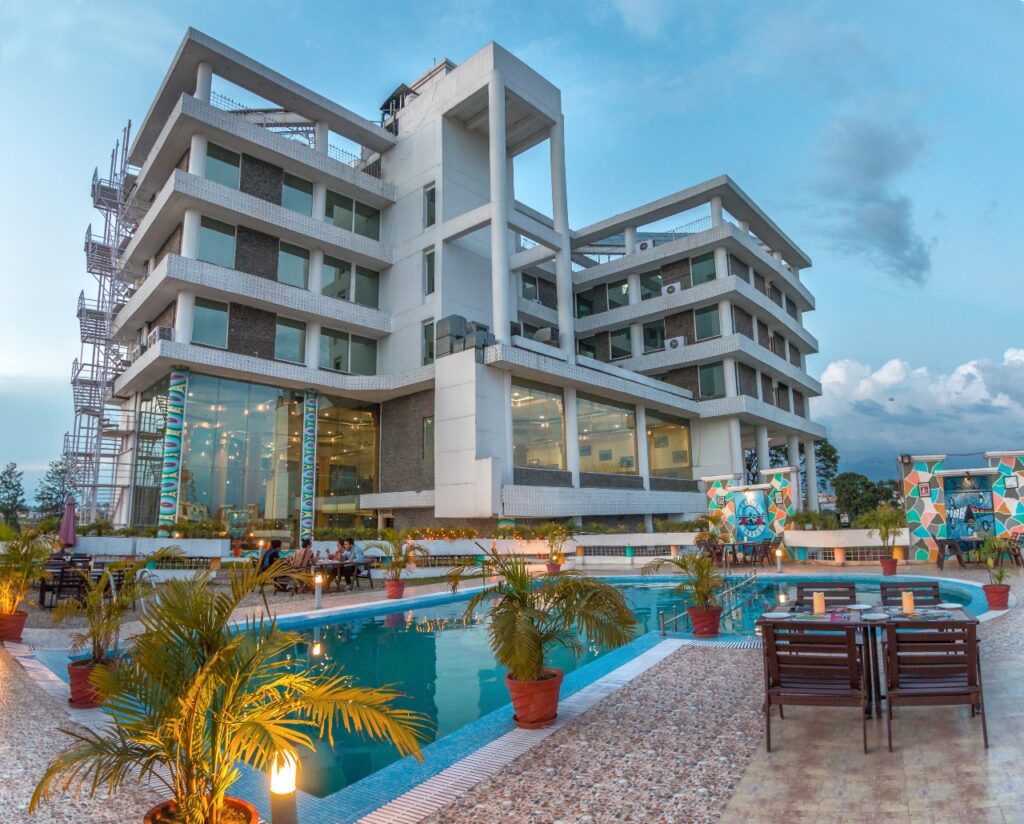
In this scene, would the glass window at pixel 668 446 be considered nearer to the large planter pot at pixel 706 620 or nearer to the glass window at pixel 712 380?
the glass window at pixel 712 380

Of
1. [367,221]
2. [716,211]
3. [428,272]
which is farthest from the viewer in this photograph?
[716,211]

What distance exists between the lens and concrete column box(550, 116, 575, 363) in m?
29.2

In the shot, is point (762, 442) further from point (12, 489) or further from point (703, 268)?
point (12, 489)

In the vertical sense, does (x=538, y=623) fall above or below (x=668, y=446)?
below

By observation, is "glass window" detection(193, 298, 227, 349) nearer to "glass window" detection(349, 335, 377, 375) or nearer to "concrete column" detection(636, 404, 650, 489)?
"glass window" detection(349, 335, 377, 375)

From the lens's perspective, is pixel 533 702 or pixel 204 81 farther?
pixel 204 81

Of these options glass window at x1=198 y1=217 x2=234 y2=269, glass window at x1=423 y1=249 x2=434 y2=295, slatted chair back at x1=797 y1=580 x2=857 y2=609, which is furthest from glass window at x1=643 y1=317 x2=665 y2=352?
slatted chair back at x1=797 y1=580 x2=857 y2=609

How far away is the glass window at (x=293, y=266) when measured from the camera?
2702 cm

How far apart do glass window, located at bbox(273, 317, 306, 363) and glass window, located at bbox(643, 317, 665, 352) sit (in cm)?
1999

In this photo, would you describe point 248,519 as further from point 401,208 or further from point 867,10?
point 867,10

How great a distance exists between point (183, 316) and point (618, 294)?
24721 millimetres

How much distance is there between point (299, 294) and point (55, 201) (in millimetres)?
21847

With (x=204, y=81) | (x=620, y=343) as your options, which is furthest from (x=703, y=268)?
(x=204, y=81)

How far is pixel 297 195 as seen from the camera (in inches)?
1096
